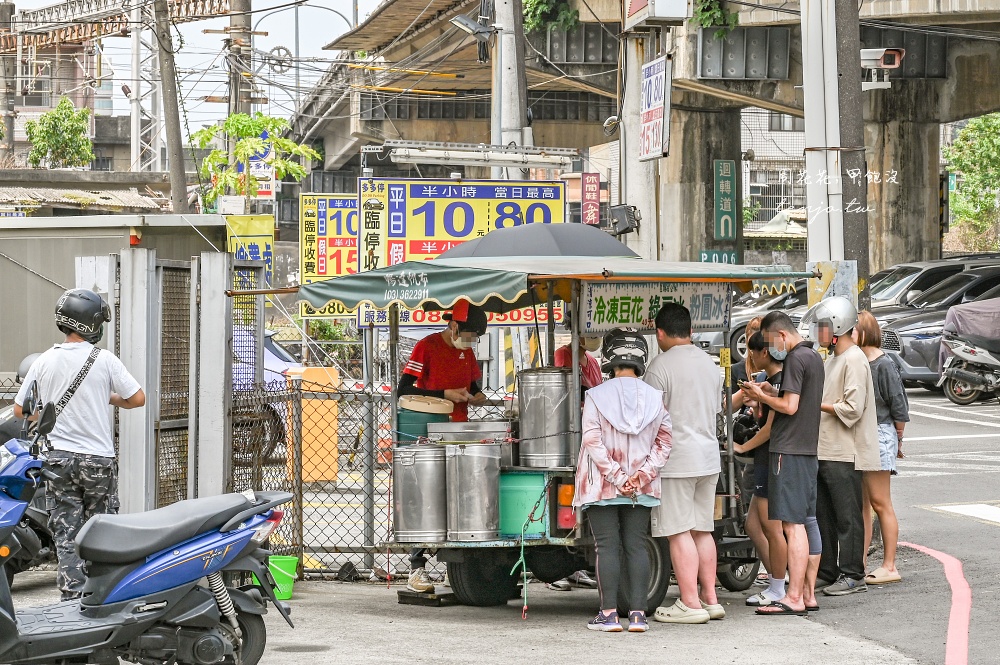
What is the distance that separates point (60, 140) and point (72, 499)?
4086 centimetres

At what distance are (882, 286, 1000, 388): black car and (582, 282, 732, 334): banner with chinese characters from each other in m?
14.1

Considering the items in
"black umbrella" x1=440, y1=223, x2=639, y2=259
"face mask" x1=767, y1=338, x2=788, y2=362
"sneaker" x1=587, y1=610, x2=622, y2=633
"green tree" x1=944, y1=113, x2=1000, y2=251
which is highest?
"green tree" x1=944, y1=113, x2=1000, y2=251

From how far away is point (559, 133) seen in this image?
41.8m

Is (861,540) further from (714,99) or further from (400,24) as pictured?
(400,24)

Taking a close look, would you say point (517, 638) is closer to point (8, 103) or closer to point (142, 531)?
point (142, 531)

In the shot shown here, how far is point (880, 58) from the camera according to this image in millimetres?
17828

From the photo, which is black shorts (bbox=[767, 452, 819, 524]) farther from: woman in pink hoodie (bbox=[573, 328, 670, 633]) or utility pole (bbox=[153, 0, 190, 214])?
utility pole (bbox=[153, 0, 190, 214])

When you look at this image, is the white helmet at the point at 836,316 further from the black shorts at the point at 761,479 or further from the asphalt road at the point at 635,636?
the asphalt road at the point at 635,636

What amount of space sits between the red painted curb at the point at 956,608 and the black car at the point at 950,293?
13.6 meters

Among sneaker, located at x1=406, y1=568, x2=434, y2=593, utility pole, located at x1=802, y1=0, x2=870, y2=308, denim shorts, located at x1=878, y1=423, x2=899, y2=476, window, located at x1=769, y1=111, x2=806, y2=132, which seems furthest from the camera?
window, located at x1=769, y1=111, x2=806, y2=132

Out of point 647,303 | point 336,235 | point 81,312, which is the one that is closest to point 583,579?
point 647,303

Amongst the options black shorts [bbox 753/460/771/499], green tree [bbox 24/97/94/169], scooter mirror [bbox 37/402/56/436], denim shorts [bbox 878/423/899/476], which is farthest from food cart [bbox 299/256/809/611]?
green tree [bbox 24/97/94/169]

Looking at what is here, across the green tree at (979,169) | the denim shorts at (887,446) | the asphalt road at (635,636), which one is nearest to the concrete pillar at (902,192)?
the green tree at (979,169)

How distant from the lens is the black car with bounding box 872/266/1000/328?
23562 millimetres
